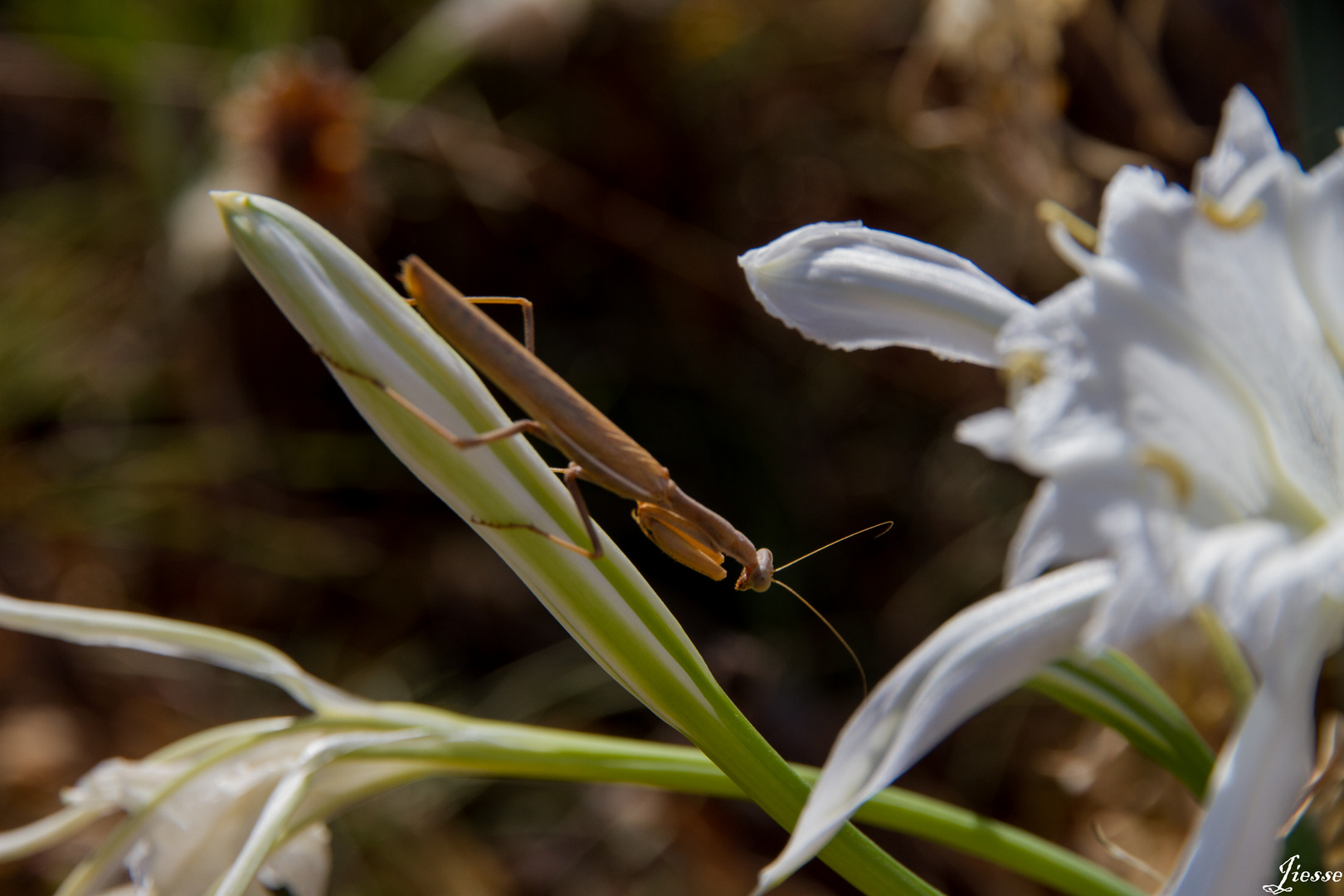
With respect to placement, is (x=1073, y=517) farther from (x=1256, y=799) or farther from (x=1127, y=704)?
(x=1127, y=704)

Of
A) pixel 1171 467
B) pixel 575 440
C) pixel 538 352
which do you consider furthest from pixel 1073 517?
pixel 538 352

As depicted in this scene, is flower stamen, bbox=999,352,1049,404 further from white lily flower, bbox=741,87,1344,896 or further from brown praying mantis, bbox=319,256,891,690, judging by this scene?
brown praying mantis, bbox=319,256,891,690

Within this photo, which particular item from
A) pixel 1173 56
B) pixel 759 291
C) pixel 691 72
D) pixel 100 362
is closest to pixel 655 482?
pixel 759 291

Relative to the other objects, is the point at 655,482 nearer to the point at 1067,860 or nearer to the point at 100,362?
the point at 1067,860

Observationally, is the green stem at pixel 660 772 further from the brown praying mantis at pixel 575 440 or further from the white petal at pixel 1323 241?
the white petal at pixel 1323 241

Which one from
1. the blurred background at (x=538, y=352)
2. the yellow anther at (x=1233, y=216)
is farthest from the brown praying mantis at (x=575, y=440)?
the blurred background at (x=538, y=352)
